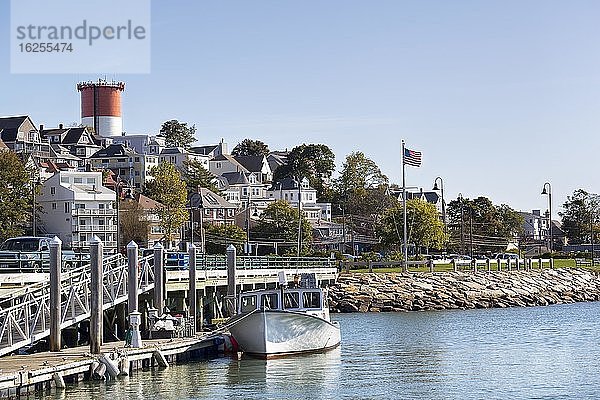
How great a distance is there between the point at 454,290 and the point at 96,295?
54235 mm

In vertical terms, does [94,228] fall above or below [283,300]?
above

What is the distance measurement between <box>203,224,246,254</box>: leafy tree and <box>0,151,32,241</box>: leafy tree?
A: 21076 millimetres

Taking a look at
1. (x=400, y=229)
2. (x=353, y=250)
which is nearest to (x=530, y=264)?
(x=400, y=229)

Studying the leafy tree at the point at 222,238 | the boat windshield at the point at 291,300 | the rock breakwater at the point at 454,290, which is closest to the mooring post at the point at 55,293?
the boat windshield at the point at 291,300

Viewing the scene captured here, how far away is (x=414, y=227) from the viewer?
13938 centimetres

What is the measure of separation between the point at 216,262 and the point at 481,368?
2025cm

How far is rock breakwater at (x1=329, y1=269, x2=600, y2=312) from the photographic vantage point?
84.5m

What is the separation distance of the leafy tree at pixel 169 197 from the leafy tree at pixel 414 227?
24.7 meters

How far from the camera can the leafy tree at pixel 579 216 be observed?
18538 cm

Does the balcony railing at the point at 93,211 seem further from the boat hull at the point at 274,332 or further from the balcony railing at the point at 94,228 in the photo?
the boat hull at the point at 274,332

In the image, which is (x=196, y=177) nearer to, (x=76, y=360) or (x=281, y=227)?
(x=281, y=227)

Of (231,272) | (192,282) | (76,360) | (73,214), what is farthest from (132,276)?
(73,214)

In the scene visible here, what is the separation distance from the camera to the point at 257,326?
4516 centimetres

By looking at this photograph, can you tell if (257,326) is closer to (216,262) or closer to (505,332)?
(216,262)
